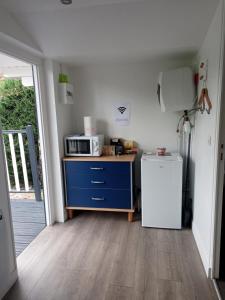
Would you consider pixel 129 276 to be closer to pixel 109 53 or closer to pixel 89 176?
pixel 89 176

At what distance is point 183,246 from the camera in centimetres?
233

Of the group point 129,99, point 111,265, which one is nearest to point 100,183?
point 111,265

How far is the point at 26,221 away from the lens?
9.68 feet

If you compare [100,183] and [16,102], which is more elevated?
[16,102]

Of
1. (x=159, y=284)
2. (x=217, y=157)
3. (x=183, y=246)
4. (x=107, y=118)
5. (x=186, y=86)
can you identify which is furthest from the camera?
(x=107, y=118)

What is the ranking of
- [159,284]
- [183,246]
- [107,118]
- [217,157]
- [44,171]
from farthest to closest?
[107,118], [44,171], [183,246], [159,284], [217,157]

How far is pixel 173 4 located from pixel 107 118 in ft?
5.68

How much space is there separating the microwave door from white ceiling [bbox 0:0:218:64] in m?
1.04

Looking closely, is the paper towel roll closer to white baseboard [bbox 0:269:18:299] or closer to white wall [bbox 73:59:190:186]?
white wall [bbox 73:59:190:186]

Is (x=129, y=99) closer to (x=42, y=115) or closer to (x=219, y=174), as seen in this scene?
(x=42, y=115)

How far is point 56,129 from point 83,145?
15.7 inches

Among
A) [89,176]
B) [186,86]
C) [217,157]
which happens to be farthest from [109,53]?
[217,157]

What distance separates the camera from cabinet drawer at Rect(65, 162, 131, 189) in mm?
2738

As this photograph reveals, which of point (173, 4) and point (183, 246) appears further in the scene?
point (183, 246)
